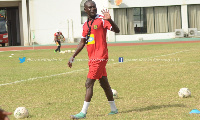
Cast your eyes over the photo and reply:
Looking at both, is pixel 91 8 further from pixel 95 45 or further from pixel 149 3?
pixel 149 3

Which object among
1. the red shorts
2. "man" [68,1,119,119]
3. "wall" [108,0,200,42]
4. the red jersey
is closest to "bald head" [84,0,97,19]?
"man" [68,1,119,119]

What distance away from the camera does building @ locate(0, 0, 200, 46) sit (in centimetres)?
4938

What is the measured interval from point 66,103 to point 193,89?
10.5 ft

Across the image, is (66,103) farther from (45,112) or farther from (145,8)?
(145,8)

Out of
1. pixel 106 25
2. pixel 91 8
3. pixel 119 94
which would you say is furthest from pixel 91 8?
pixel 119 94

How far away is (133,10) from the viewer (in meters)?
49.6

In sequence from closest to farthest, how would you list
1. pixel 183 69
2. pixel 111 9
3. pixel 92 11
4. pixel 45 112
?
pixel 92 11
pixel 45 112
pixel 183 69
pixel 111 9

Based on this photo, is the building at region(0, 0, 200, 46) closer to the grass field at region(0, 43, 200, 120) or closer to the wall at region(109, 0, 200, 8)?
the wall at region(109, 0, 200, 8)

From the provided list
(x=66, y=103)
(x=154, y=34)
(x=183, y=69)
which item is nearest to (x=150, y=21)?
(x=154, y=34)

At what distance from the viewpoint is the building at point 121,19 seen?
1944 inches

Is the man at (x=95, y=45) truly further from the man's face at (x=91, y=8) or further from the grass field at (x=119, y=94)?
the grass field at (x=119, y=94)

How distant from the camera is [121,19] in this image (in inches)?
1944

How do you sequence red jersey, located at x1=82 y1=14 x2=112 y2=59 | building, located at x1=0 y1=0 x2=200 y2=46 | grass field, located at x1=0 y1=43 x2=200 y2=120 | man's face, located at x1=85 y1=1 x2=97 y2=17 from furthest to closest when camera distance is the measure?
→ building, located at x1=0 y1=0 x2=200 y2=46 → grass field, located at x1=0 y1=43 x2=200 y2=120 → red jersey, located at x1=82 y1=14 x2=112 y2=59 → man's face, located at x1=85 y1=1 x2=97 y2=17

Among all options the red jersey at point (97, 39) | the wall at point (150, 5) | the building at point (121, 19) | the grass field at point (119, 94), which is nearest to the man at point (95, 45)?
the red jersey at point (97, 39)
